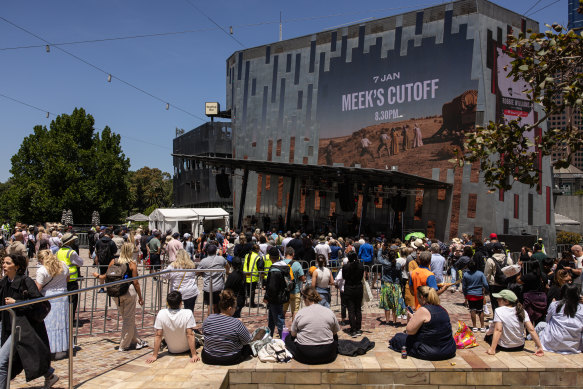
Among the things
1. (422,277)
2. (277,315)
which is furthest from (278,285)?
(422,277)

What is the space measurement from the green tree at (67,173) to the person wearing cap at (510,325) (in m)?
40.0

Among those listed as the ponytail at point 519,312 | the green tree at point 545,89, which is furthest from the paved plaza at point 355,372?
the green tree at point 545,89

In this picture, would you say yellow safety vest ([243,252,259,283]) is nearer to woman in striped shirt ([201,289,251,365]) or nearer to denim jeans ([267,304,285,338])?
denim jeans ([267,304,285,338])

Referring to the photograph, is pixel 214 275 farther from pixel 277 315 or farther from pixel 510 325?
pixel 510 325

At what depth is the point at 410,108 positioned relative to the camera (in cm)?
2662

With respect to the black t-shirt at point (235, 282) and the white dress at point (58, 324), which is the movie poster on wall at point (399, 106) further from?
the white dress at point (58, 324)

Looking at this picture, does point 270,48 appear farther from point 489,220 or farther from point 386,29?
point 489,220

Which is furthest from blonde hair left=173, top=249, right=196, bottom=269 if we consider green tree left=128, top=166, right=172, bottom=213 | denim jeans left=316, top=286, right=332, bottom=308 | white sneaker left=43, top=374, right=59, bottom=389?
green tree left=128, top=166, right=172, bottom=213

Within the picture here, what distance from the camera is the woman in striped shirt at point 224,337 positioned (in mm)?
6398

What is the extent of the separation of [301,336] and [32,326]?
3400mm

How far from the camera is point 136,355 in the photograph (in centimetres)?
714

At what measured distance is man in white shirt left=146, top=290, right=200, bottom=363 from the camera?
6.48m

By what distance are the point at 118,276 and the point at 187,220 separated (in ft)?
61.3

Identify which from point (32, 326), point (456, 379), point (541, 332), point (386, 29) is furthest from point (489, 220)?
point (32, 326)
